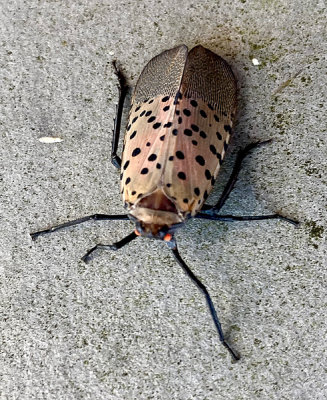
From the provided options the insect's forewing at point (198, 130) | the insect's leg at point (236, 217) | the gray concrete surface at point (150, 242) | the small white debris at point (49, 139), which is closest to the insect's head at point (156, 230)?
the insect's forewing at point (198, 130)

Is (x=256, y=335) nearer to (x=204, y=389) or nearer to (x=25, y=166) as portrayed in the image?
(x=204, y=389)

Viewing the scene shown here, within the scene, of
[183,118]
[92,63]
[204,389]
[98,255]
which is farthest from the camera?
[92,63]

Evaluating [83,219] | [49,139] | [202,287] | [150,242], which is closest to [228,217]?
[202,287]

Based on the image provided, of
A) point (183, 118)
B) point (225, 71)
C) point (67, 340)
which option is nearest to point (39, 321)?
point (67, 340)

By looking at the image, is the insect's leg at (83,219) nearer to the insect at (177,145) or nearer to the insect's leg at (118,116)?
the insect at (177,145)

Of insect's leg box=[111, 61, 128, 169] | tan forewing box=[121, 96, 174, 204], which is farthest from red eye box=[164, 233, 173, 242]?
insect's leg box=[111, 61, 128, 169]

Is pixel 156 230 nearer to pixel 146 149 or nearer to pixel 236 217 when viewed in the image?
pixel 146 149

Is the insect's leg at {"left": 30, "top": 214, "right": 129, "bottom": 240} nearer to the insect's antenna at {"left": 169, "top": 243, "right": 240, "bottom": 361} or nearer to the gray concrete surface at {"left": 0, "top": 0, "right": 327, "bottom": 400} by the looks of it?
the gray concrete surface at {"left": 0, "top": 0, "right": 327, "bottom": 400}

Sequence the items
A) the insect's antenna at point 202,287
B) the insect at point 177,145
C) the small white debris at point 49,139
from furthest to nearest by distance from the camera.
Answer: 1. the small white debris at point 49,139
2. the insect's antenna at point 202,287
3. the insect at point 177,145
